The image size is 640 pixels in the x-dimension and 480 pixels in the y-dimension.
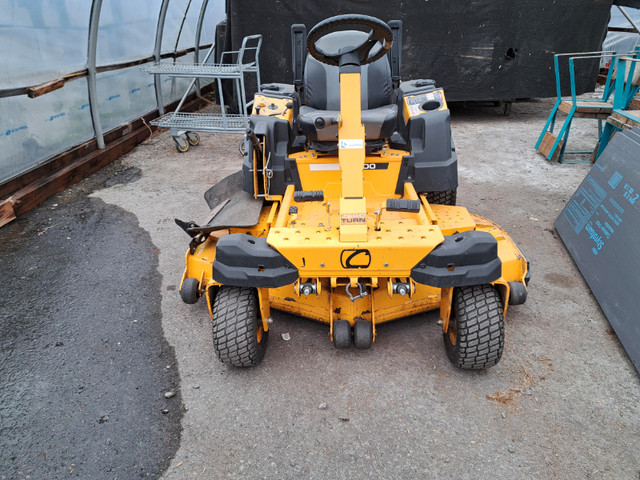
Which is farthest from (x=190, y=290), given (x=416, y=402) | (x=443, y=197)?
(x=443, y=197)

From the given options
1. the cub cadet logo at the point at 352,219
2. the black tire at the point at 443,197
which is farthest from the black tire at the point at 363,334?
the black tire at the point at 443,197

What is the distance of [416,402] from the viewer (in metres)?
2.46

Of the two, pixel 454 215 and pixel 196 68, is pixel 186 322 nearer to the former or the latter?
pixel 454 215

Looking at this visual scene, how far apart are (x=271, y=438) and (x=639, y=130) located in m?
3.45

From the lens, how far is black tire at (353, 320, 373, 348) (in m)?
2.65

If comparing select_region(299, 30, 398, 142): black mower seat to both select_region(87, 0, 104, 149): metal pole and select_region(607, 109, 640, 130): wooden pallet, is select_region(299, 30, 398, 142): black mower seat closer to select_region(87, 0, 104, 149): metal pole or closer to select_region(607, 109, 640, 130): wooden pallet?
select_region(607, 109, 640, 130): wooden pallet

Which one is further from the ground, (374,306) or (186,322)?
(374,306)

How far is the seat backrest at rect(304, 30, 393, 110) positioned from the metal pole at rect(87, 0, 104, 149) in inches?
134

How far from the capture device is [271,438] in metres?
2.28

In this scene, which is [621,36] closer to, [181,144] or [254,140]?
[181,144]

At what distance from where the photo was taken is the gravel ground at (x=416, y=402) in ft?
7.03

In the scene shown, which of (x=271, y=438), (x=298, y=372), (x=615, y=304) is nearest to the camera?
(x=271, y=438)

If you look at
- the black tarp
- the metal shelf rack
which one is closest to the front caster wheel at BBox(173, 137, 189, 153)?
the metal shelf rack

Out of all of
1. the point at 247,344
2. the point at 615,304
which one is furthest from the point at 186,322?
the point at 615,304
